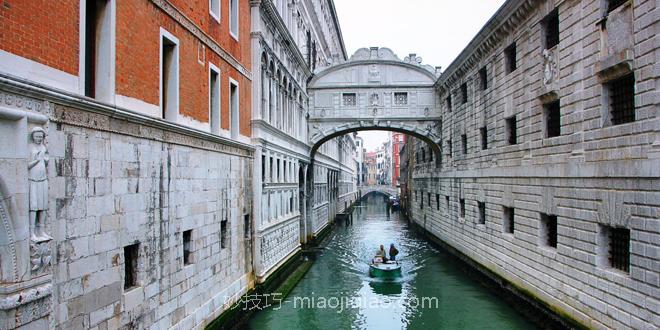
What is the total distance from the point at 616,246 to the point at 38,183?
29.4ft

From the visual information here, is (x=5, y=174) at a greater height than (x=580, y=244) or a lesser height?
greater

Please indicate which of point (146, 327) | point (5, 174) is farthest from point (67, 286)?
point (146, 327)

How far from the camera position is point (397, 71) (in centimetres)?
2300

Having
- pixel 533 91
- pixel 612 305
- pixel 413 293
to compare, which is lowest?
pixel 413 293

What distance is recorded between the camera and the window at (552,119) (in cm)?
1109

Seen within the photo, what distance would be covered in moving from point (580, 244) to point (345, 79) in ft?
50.0

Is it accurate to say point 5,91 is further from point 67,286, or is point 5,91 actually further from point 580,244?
point 580,244

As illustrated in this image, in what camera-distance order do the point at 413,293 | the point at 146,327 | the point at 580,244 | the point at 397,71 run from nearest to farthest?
the point at 146,327 < the point at 580,244 < the point at 413,293 < the point at 397,71

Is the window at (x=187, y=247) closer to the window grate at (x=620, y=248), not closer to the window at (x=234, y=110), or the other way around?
the window at (x=234, y=110)

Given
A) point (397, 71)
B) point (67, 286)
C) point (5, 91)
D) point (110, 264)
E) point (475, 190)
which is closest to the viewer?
point (5, 91)

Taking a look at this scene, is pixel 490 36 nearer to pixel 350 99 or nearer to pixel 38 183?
pixel 350 99

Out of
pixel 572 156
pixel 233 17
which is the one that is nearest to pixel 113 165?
pixel 233 17

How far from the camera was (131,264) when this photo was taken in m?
6.94

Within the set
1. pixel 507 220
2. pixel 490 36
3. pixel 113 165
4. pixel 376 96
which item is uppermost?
pixel 490 36
